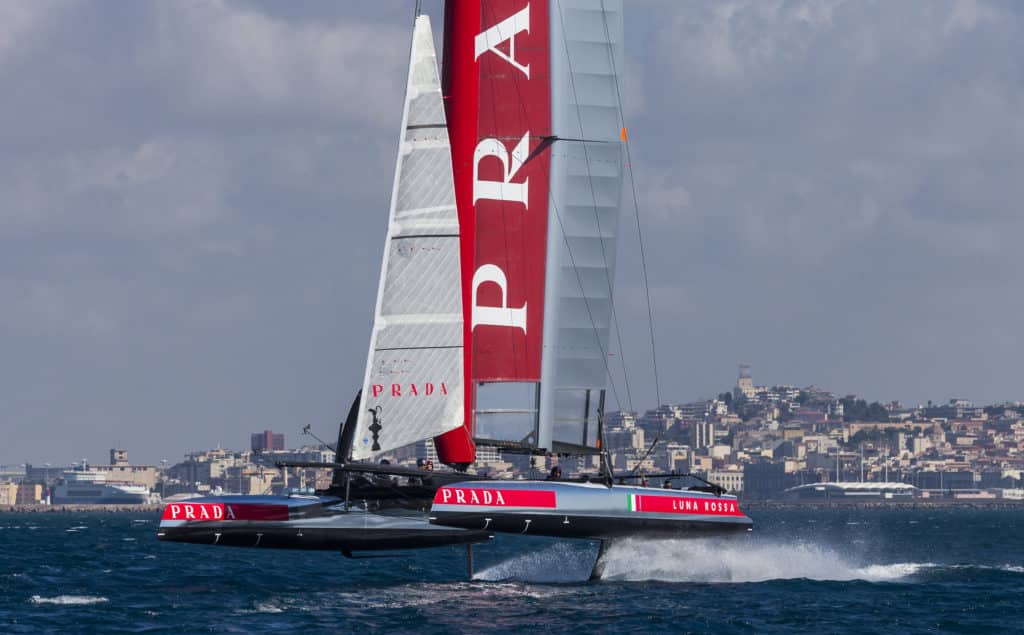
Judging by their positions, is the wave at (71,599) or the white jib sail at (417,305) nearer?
the wave at (71,599)

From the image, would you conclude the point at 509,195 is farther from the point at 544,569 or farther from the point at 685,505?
the point at 544,569

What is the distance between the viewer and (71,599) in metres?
29.3

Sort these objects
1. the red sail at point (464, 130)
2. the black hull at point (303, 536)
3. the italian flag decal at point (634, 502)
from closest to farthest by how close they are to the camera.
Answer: the black hull at point (303, 536)
the italian flag decal at point (634, 502)
the red sail at point (464, 130)

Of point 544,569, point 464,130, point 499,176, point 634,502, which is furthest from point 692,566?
point 464,130

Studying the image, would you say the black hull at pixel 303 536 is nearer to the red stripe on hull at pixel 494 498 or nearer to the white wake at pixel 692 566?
the red stripe on hull at pixel 494 498

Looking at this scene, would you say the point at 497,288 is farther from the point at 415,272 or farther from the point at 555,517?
the point at 555,517

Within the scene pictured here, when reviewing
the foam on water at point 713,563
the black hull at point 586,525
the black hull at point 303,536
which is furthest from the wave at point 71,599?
the foam on water at point 713,563

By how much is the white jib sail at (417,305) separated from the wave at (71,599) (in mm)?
4996

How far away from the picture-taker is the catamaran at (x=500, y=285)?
94.1ft

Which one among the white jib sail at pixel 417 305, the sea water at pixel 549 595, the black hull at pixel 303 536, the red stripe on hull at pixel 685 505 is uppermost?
the white jib sail at pixel 417 305

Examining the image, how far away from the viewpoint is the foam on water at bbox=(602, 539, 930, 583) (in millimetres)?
32000

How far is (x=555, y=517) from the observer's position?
2756 cm

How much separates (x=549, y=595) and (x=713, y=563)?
4986mm

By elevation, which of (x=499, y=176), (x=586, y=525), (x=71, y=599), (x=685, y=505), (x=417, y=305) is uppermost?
(x=499, y=176)
